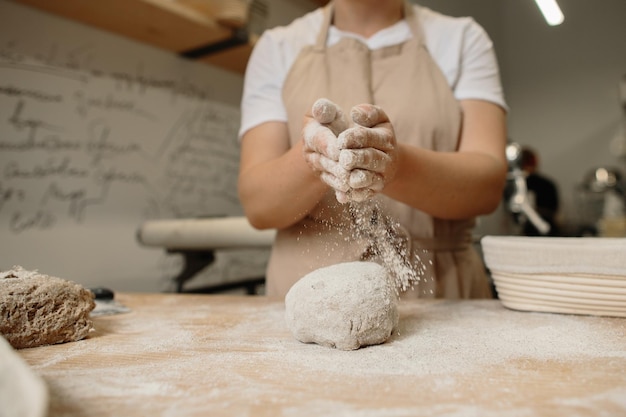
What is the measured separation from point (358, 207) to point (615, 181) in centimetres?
298

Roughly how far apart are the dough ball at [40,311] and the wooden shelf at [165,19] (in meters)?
1.28

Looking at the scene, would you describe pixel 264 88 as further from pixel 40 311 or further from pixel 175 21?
pixel 175 21

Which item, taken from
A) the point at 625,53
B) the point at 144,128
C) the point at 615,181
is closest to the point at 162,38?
the point at 144,128

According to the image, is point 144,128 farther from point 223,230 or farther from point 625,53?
point 625,53

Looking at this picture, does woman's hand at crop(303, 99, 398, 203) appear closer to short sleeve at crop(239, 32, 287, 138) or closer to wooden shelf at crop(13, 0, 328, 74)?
short sleeve at crop(239, 32, 287, 138)

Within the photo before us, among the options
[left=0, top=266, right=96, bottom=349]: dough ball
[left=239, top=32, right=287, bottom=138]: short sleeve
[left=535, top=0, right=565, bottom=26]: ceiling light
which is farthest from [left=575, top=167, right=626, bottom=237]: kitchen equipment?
[left=0, top=266, right=96, bottom=349]: dough ball

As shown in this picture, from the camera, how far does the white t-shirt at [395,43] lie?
1.10m

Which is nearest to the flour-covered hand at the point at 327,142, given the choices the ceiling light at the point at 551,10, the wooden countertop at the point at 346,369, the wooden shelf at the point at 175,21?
the wooden countertop at the point at 346,369

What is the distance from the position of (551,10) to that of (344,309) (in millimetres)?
657

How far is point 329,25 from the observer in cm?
119

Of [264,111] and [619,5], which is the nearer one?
[264,111]

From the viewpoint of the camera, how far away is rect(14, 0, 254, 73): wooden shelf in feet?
5.55

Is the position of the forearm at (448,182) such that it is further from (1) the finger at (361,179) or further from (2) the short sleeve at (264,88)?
(2) the short sleeve at (264,88)

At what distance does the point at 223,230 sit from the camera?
5.68 feet
